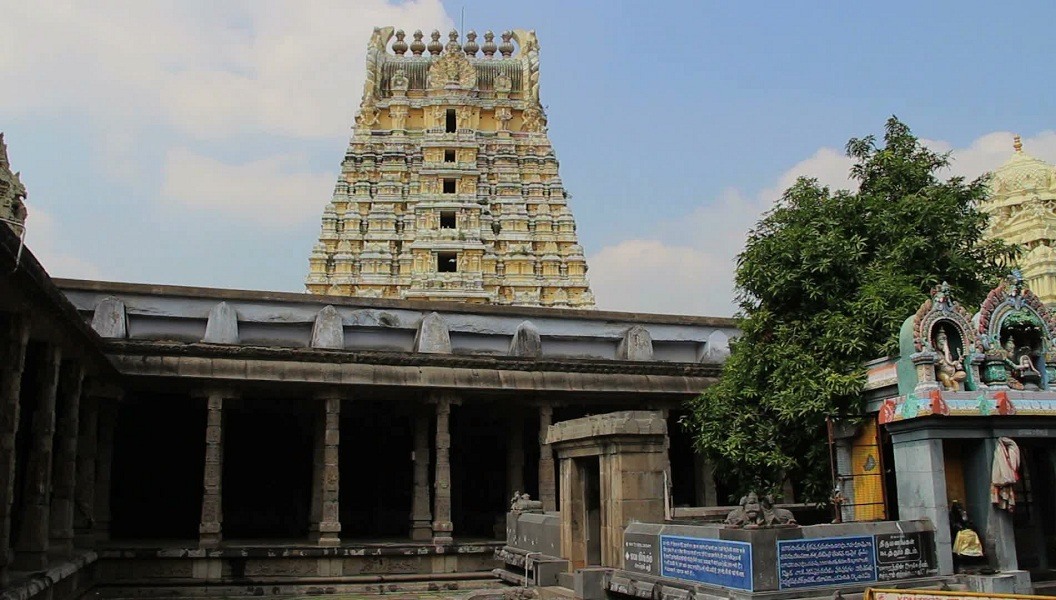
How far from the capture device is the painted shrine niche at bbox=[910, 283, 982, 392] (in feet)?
48.5

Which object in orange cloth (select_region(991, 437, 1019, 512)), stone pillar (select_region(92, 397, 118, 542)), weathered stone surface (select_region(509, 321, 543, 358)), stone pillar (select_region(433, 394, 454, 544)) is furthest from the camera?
weathered stone surface (select_region(509, 321, 543, 358))

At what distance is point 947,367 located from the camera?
49.4 feet

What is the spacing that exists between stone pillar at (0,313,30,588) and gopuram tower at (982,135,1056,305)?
54.3 m

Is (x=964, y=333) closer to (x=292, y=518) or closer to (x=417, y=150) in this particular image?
(x=292, y=518)

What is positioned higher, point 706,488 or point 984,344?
point 984,344

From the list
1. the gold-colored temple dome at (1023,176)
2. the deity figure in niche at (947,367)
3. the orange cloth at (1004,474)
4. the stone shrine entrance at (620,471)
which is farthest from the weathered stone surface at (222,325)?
the gold-colored temple dome at (1023,176)

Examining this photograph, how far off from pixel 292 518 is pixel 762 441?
49.2 feet

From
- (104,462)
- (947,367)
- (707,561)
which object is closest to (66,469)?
(104,462)

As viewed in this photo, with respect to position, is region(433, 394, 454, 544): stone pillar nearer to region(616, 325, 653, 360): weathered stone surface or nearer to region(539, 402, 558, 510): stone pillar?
region(539, 402, 558, 510): stone pillar

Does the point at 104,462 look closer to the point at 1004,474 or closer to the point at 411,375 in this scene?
the point at 411,375

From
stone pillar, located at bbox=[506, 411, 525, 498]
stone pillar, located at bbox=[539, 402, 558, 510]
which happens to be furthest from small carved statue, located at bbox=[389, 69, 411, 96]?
stone pillar, located at bbox=[539, 402, 558, 510]

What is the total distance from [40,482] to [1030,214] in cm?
5845

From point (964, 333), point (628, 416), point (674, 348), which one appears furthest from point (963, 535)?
point (674, 348)

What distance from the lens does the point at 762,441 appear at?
1903cm
